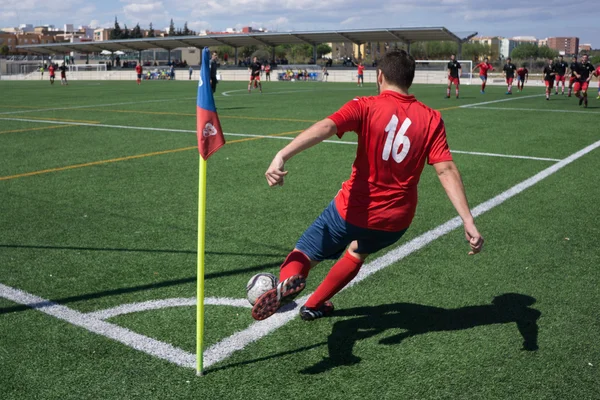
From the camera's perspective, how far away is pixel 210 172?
9.64 meters

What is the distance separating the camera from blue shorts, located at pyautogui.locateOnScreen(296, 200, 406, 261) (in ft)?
11.7

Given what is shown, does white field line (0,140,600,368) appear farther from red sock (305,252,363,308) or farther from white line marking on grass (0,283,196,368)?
red sock (305,252,363,308)

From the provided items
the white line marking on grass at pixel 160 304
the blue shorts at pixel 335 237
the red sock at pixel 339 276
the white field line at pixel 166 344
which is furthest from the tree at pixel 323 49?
the blue shorts at pixel 335 237

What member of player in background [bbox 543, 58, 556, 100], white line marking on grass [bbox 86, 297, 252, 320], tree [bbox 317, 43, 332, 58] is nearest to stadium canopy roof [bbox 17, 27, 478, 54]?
player in background [bbox 543, 58, 556, 100]

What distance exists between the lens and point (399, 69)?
342 centimetres

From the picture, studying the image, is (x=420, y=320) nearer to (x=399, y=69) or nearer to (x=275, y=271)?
(x=275, y=271)

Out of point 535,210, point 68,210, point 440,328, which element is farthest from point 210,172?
point 440,328

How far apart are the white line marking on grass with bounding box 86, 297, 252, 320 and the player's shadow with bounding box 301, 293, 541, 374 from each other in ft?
2.53

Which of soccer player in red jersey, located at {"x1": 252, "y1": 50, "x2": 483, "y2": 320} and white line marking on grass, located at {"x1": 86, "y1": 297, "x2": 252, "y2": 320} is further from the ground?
soccer player in red jersey, located at {"x1": 252, "y1": 50, "x2": 483, "y2": 320}

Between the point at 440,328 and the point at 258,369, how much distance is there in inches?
52.3

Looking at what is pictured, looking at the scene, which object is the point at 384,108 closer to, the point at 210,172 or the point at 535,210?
the point at 535,210

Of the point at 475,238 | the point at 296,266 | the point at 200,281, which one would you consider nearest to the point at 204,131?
the point at 200,281

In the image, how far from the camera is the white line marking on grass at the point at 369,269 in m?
3.70

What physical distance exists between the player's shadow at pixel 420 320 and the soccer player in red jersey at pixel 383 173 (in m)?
0.61
